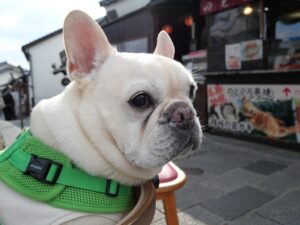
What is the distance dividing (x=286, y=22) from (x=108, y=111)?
19.5ft

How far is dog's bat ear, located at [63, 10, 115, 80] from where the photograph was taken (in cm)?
170

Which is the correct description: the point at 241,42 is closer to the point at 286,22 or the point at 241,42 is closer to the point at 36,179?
the point at 286,22

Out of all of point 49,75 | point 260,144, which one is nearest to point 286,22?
point 260,144

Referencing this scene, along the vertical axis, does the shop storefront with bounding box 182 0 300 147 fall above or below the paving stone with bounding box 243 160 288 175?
above

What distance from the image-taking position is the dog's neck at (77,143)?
1.62 metres

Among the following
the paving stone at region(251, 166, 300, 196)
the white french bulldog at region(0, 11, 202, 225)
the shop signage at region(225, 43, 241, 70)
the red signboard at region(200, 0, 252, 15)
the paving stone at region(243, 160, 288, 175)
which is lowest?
the paving stone at region(251, 166, 300, 196)

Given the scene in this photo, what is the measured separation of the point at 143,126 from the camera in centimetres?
168

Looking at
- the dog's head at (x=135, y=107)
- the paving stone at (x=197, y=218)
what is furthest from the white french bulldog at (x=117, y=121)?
the paving stone at (x=197, y=218)

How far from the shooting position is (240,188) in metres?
4.47

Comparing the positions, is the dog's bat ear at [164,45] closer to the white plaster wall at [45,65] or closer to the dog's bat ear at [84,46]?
the dog's bat ear at [84,46]

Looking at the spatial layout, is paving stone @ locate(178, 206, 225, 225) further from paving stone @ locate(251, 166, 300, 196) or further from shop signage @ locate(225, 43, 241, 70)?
shop signage @ locate(225, 43, 241, 70)

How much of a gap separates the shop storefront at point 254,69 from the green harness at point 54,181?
5.06m

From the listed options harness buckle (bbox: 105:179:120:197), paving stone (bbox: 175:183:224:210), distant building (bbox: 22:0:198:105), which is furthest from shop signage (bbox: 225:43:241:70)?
harness buckle (bbox: 105:179:120:197)

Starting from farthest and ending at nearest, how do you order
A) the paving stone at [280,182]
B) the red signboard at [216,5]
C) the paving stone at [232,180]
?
1. the red signboard at [216,5]
2. the paving stone at [232,180]
3. the paving stone at [280,182]
